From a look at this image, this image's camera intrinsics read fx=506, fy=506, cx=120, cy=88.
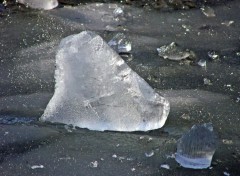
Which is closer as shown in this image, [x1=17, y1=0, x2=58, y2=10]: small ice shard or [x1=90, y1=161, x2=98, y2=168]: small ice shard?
[x1=90, y1=161, x2=98, y2=168]: small ice shard

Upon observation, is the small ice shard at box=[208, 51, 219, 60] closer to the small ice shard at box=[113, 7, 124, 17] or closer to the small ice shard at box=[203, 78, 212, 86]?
the small ice shard at box=[203, 78, 212, 86]

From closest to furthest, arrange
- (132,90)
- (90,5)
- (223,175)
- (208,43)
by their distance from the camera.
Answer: (223,175) < (132,90) < (208,43) < (90,5)

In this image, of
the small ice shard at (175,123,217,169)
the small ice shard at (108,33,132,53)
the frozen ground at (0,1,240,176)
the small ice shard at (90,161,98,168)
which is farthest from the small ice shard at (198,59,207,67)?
the small ice shard at (90,161,98,168)

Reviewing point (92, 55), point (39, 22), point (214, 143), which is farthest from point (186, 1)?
point (214, 143)

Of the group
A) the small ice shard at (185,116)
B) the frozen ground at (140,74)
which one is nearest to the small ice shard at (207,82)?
the frozen ground at (140,74)

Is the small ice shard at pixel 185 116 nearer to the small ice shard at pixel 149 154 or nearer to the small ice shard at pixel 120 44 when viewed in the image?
the small ice shard at pixel 149 154

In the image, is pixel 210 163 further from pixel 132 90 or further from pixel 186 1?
pixel 186 1

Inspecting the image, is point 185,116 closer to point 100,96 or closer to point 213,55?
point 100,96
